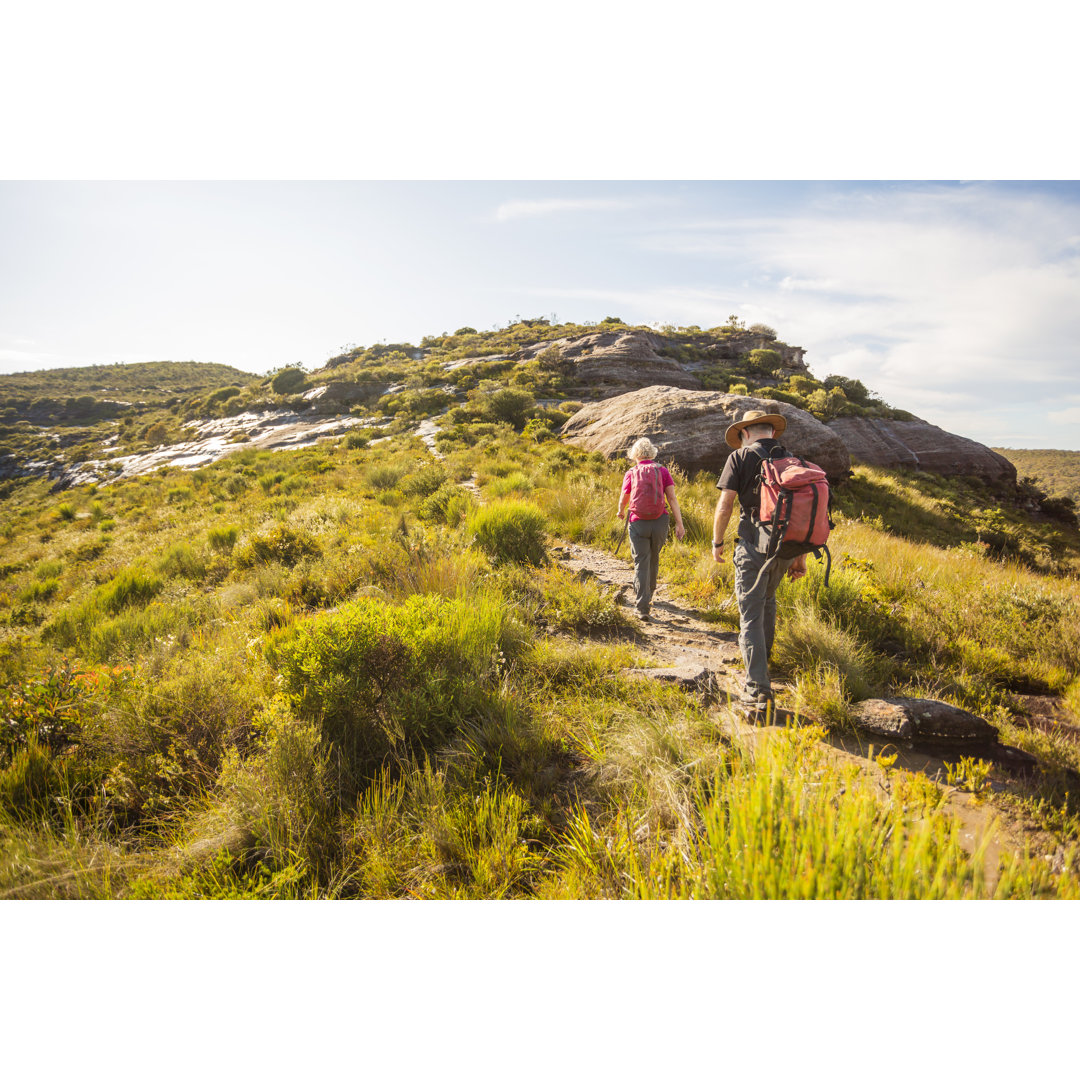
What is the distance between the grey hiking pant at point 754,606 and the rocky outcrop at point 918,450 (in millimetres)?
23335

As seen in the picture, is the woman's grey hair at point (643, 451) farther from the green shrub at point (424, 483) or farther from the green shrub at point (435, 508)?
the green shrub at point (424, 483)

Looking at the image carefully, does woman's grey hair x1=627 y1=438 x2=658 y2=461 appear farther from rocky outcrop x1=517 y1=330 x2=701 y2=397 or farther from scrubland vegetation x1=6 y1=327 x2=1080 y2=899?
rocky outcrop x1=517 y1=330 x2=701 y2=397

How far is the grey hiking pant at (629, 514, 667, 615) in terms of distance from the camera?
538cm

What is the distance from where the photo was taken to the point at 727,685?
3.80m

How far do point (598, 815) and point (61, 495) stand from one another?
33.7 m

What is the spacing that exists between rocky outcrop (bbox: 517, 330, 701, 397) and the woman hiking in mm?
20893

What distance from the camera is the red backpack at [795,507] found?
328 centimetres

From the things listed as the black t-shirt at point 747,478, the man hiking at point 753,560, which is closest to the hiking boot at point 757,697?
the man hiking at point 753,560

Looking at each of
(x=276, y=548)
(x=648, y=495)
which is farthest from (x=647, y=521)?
(x=276, y=548)

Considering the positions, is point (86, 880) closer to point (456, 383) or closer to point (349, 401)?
point (456, 383)

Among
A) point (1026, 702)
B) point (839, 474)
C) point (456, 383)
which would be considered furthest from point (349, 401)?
point (1026, 702)

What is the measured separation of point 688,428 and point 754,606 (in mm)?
11657

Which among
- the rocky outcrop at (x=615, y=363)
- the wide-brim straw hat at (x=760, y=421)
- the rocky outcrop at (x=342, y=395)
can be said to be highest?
the rocky outcrop at (x=615, y=363)

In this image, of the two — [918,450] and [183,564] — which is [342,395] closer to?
[183,564]
